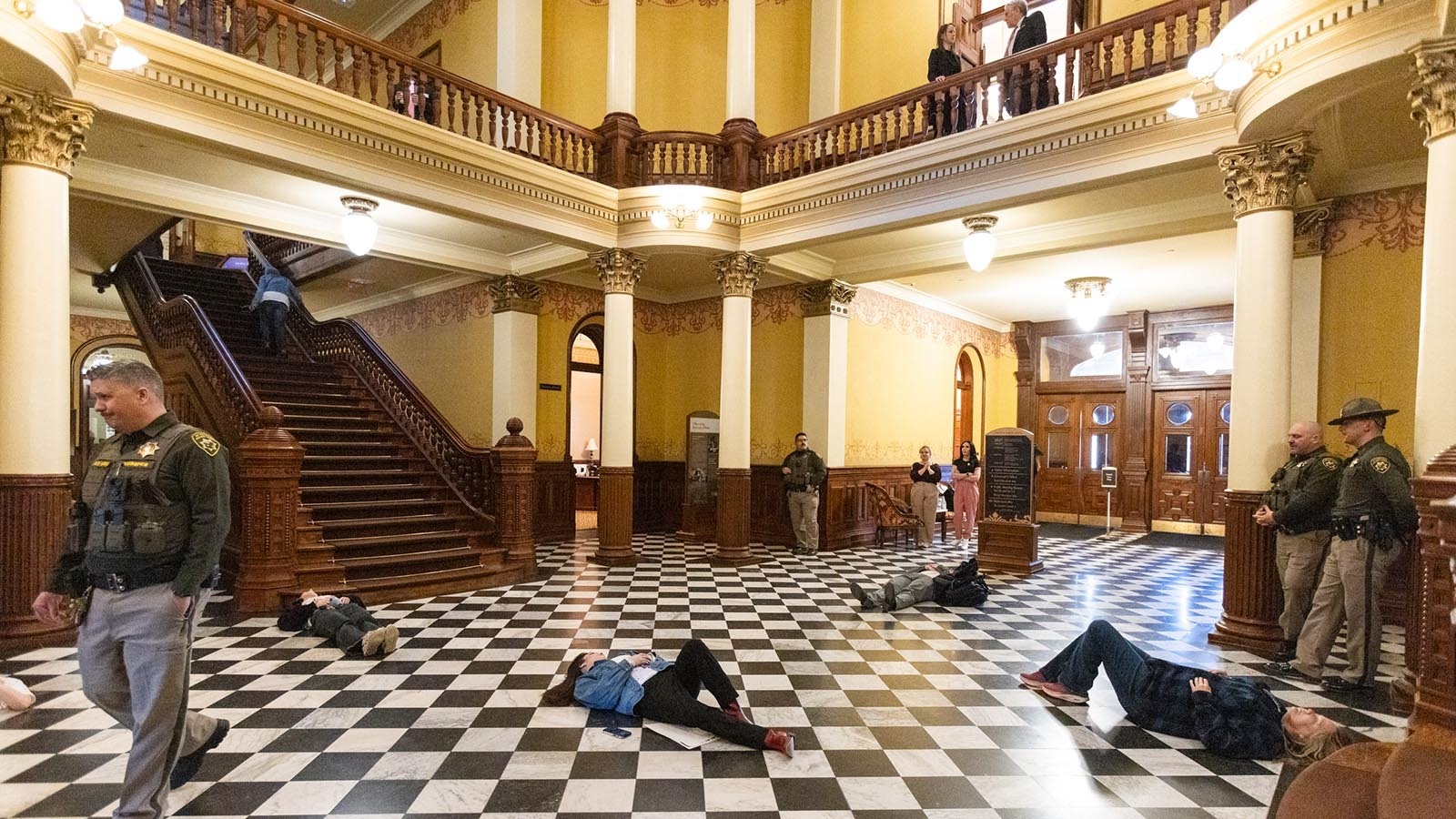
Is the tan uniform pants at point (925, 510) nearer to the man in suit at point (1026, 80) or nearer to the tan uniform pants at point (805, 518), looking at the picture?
the tan uniform pants at point (805, 518)

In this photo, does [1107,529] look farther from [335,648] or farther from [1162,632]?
[335,648]

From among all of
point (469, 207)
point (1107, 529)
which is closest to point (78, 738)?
point (469, 207)

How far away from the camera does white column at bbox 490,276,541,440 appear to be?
36.4 ft

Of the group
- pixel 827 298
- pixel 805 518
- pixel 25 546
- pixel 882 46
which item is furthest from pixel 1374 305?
pixel 25 546

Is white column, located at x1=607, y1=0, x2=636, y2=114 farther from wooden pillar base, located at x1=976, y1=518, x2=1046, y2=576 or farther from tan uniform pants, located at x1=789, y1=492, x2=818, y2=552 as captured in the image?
wooden pillar base, located at x1=976, y1=518, x2=1046, y2=576

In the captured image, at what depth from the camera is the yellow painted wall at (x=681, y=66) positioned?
36.0 feet

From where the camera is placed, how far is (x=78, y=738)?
12.5 ft

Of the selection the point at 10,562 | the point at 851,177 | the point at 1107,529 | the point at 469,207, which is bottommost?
the point at 1107,529

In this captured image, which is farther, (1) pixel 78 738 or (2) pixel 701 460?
(2) pixel 701 460

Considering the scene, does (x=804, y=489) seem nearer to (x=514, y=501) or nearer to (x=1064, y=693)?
(x=514, y=501)

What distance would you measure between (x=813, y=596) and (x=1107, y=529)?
8.11 meters

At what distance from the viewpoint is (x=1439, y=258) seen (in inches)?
169

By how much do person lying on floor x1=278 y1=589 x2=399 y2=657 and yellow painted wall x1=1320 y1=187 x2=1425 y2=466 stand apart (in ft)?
29.0

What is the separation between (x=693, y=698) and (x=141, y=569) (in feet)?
8.58
